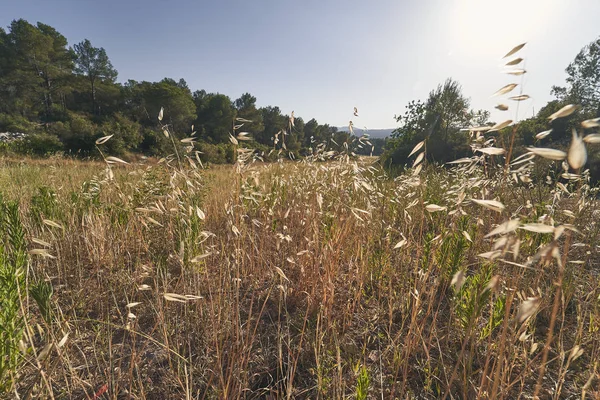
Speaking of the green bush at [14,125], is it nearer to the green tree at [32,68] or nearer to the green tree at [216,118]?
the green tree at [32,68]

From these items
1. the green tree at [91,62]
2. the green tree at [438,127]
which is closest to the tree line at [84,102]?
the green tree at [91,62]

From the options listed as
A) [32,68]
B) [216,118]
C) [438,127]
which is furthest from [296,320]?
[32,68]

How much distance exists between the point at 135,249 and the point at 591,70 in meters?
33.2

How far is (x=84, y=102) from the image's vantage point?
33.7m

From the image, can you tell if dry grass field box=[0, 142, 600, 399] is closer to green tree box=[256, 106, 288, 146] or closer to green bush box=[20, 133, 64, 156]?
green bush box=[20, 133, 64, 156]

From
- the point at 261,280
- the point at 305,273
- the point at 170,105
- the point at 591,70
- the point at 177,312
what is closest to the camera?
the point at 177,312

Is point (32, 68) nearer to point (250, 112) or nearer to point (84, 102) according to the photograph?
point (84, 102)

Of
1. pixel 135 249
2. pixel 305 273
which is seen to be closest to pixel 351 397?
pixel 305 273

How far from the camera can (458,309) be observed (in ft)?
5.24

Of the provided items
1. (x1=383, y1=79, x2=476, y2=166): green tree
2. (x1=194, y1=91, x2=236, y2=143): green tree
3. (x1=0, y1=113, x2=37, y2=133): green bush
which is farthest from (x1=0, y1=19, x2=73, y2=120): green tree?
(x1=383, y1=79, x2=476, y2=166): green tree

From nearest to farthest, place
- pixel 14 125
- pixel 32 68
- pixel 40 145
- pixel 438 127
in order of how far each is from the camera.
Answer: pixel 438 127
pixel 40 145
pixel 14 125
pixel 32 68

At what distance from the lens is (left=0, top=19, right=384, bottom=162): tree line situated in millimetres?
22231

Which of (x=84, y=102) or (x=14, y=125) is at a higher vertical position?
(x=84, y=102)

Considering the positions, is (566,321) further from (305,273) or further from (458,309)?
(305,273)
